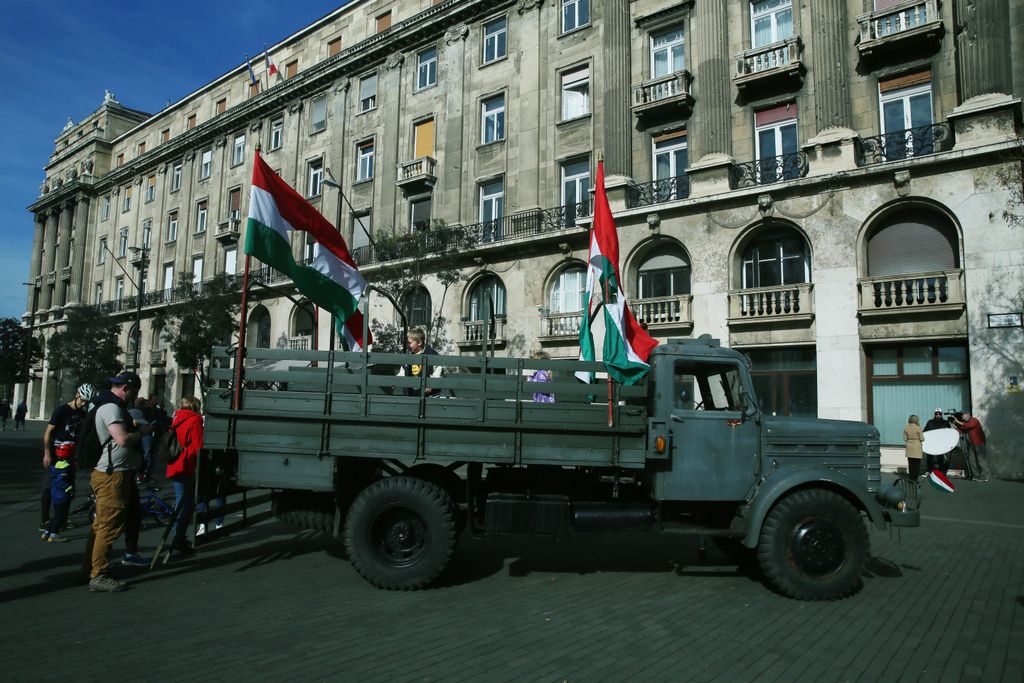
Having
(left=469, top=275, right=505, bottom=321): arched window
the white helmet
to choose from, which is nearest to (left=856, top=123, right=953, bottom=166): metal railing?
(left=469, top=275, right=505, bottom=321): arched window

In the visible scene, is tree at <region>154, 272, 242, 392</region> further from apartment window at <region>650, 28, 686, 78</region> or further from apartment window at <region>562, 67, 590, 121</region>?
apartment window at <region>650, 28, 686, 78</region>

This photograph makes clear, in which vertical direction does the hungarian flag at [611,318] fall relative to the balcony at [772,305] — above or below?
below

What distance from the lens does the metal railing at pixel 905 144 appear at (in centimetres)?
1717

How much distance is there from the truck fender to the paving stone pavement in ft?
2.42

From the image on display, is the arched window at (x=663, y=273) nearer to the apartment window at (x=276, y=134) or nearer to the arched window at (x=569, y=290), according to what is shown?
the arched window at (x=569, y=290)

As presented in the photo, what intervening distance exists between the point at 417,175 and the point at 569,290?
9186 millimetres

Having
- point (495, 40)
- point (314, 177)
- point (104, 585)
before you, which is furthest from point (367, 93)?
point (104, 585)

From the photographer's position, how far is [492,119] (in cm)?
2730

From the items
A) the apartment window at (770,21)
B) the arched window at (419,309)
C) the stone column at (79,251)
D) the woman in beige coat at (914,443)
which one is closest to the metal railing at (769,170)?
the apartment window at (770,21)

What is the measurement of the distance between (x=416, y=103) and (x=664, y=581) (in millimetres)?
27046

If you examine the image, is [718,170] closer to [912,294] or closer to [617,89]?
[617,89]

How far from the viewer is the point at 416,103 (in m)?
29.6

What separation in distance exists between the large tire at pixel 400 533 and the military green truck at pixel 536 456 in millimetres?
14

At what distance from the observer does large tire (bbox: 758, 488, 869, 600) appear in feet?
20.7
